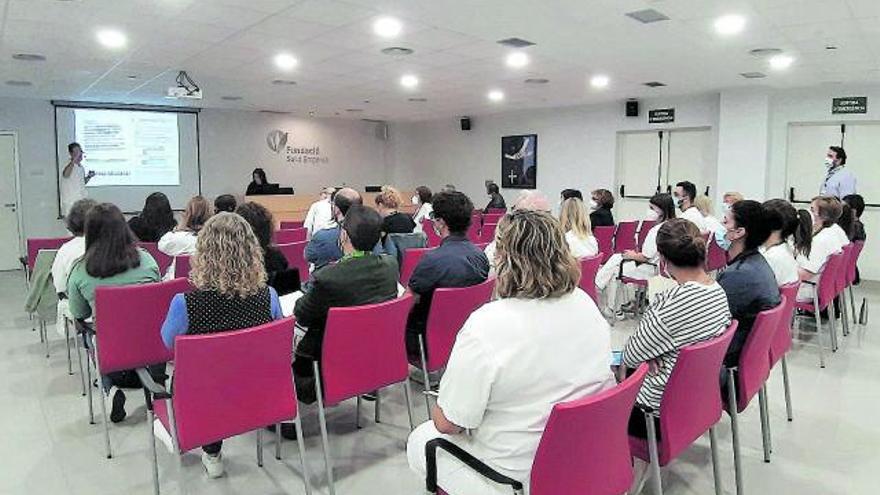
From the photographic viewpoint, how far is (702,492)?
8.86 feet

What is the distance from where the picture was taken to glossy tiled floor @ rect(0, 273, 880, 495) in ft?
9.08

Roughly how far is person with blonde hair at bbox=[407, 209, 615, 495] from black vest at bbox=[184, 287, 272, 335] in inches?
41.9

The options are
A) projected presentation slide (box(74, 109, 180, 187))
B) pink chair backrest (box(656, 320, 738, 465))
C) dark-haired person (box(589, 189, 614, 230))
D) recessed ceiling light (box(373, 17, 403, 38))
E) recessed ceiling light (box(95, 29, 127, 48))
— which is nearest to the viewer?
pink chair backrest (box(656, 320, 738, 465))

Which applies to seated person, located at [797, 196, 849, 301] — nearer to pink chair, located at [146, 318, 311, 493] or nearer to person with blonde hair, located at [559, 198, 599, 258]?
person with blonde hair, located at [559, 198, 599, 258]

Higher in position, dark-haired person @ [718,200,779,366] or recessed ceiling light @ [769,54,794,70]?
recessed ceiling light @ [769,54,794,70]

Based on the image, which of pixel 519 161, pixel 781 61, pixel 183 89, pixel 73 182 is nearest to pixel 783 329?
pixel 781 61

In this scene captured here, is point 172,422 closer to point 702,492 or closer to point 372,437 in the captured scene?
point 372,437

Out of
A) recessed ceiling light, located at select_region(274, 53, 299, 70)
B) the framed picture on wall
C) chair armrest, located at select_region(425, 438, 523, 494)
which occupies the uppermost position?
recessed ceiling light, located at select_region(274, 53, 299, 70)

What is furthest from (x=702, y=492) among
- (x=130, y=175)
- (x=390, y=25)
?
(x=130, y=175)

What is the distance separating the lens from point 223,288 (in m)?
2.36

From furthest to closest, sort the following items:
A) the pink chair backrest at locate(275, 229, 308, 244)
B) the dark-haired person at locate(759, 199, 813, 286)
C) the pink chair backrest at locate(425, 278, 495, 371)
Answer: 1. the pink chair backrest at locate(275, 229, 308, 244)
2. the dark-haired person at locate(759, 199, 813, 286)
3. the pink chair backrest at locate(425, 278, 495, 371)

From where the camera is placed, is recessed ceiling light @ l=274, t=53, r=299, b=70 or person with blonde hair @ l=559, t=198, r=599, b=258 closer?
person with blonde hair @ l=559, t=198, r=599, b=258

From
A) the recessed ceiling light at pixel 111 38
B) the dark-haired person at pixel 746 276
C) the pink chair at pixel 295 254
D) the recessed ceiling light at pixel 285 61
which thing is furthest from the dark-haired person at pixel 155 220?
the dark-haired person at pixel 746 276

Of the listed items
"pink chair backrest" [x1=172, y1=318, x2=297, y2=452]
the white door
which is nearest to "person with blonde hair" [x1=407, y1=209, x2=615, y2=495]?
"pink chair backrest" [x1=172, y1=318, x2=297, y2=452]
